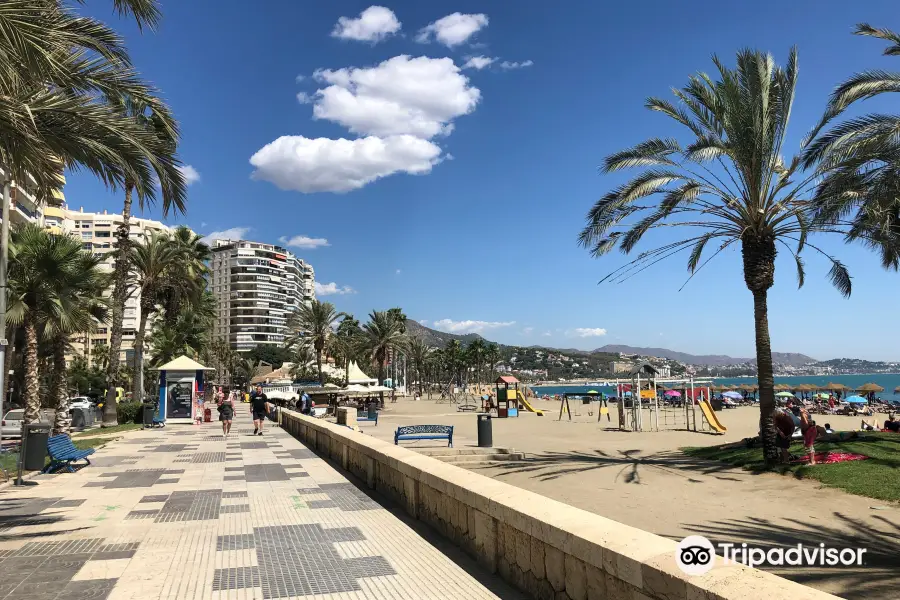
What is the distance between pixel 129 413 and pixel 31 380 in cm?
941

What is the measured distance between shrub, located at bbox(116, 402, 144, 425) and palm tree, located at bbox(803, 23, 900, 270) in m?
25.3

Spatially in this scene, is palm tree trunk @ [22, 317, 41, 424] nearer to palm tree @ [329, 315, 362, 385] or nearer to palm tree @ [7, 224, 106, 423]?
palm tree @ [7, 224, 106, 423]

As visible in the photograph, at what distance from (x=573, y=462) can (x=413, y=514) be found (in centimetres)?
888

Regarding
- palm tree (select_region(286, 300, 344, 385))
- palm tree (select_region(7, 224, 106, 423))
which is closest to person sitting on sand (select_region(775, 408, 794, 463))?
palm tree (select_region(7, 224, 106, 423))

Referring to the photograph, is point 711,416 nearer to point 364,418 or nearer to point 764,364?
point 764,364

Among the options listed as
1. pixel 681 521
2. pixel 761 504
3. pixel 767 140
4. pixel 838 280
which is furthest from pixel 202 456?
pixel 838 280

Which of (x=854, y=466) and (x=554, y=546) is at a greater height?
(x=554, y=546)

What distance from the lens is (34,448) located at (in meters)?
10.4

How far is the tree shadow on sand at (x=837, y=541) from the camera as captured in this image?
19.6 feet

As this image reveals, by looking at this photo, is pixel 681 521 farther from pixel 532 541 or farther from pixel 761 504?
pixel 532 541

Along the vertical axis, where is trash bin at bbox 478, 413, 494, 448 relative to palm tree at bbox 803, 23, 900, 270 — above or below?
below

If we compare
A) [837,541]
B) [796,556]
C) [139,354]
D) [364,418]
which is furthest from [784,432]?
[139,354]

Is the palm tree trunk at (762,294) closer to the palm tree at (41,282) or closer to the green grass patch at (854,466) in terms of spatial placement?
the green grass patch at (854,466)

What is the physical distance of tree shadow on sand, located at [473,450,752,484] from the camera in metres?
13.3
